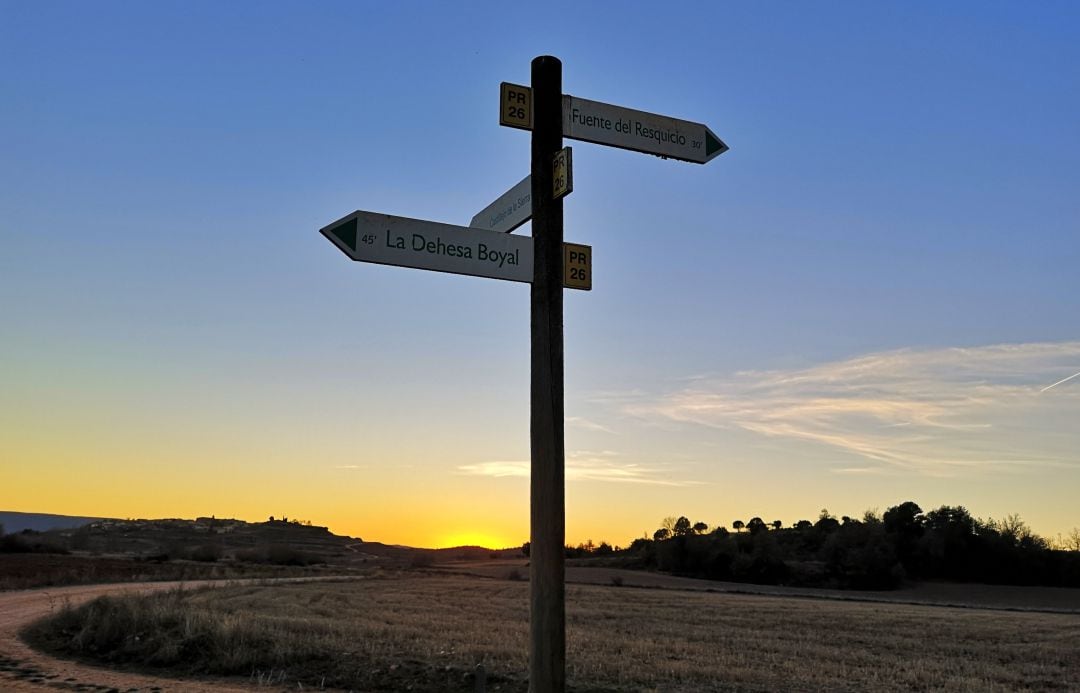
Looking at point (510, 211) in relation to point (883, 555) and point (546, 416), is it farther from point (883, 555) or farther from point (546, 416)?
point (883, 555)

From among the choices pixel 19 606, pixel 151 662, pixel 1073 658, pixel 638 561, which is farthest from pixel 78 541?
pixel 1073 658

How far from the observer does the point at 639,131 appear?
6.98 meters

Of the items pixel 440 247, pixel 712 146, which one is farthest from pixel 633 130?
pixel 440 247

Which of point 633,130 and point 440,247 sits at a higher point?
point 633,130

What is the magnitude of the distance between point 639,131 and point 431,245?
1.87m

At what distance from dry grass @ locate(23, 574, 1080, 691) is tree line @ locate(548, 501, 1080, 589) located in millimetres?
65737

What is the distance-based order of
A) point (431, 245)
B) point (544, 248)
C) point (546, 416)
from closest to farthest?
point (546, 416)
point (544, 248)
point (431, 245)

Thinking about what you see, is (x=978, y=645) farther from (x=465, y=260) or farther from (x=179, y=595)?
(x=465, y=260)

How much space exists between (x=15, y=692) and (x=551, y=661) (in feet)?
35.4

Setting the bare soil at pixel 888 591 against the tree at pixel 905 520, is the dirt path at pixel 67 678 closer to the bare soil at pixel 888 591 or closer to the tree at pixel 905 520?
the bare soil at pixel 888 591

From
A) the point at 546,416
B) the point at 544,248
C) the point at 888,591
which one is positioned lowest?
the point at 888,591

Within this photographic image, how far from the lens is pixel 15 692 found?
12875 millimetres

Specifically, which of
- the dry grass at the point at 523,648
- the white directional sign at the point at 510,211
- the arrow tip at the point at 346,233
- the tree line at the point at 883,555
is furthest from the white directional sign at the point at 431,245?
the tree line at the point at 883,555

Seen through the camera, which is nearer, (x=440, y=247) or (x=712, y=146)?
(x=440, y=247)
